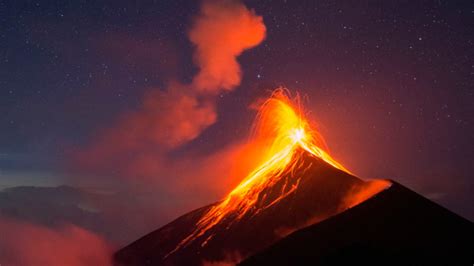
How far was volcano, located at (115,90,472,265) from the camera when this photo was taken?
30.5m

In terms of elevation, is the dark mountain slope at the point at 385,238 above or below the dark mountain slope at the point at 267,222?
below

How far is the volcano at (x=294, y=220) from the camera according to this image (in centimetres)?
3053

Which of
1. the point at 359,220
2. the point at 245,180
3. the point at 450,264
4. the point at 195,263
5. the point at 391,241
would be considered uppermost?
the point at 245,180

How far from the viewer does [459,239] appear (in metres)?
29.8

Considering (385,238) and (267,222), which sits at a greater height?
(267,222)

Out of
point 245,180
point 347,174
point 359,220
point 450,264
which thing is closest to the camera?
point 450,264

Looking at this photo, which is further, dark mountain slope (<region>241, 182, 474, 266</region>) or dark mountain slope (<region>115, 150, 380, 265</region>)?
dark mountain slope (<region>115, 150, 380, 265</region>)

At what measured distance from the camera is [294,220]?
37.5 metres

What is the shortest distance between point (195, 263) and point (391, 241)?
14676 millimetres

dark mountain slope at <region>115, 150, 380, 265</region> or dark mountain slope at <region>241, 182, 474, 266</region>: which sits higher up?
dark mountain slope at <region>115, 150, 380, 265</region>

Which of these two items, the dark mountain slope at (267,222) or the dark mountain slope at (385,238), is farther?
the dark mountain slope at (267,222)

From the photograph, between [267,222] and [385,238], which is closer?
[385,238]

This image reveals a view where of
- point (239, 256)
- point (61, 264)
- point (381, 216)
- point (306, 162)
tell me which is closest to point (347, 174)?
point (306, 162)

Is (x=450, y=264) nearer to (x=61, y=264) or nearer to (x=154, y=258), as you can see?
(x=154, y=258)
